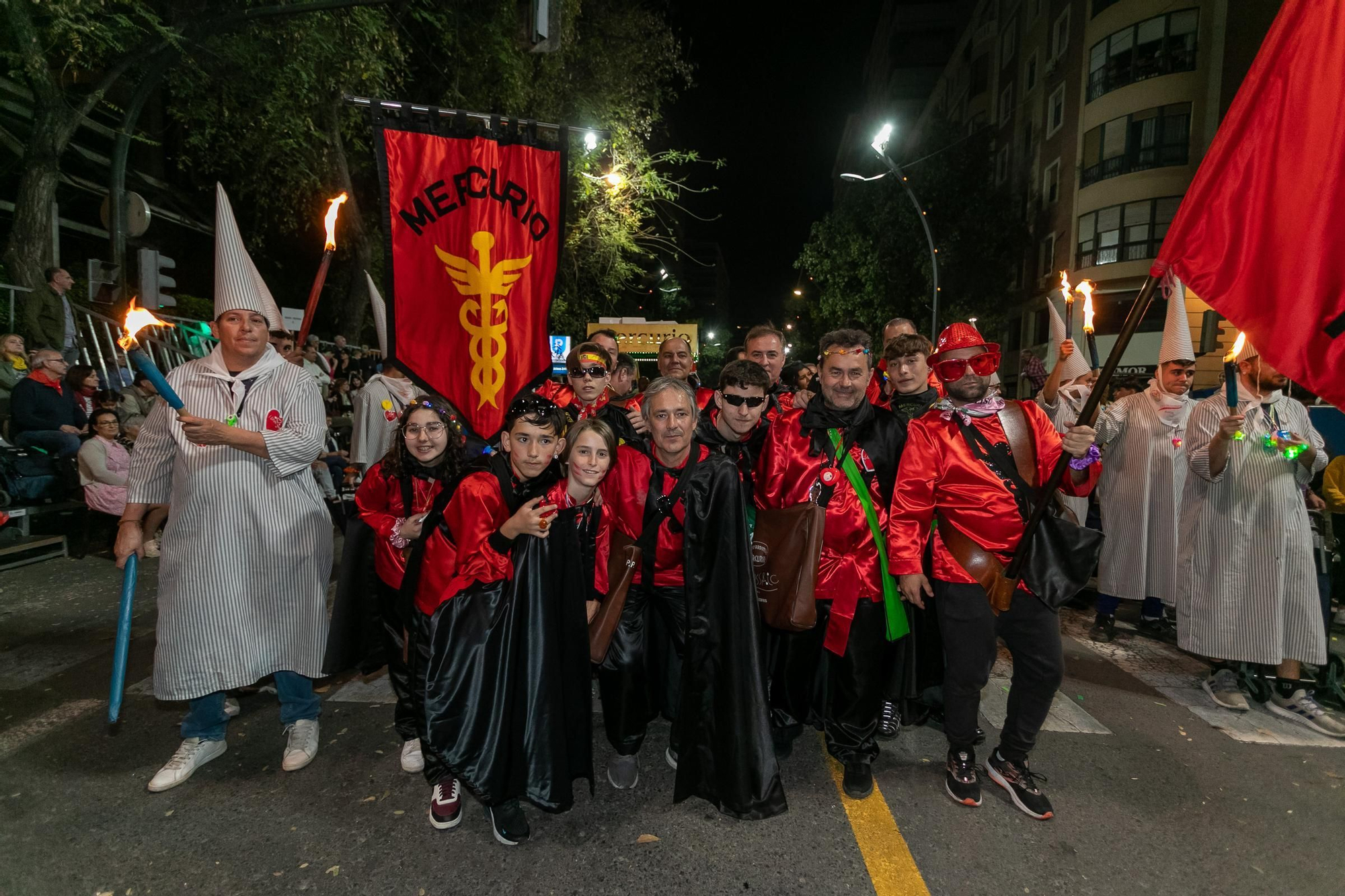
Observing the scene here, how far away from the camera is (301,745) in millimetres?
3529

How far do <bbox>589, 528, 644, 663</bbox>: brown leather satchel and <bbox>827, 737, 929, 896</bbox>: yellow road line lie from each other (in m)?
1.27

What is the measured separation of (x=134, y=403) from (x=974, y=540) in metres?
10.2

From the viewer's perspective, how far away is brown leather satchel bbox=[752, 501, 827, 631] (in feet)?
10.2

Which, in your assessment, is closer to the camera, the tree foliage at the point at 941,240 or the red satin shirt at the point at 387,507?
the red satin shirt at the point at 387,507

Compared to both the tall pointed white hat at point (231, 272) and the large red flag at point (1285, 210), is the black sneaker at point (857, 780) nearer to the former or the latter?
the large red flag at point (1285, 210)

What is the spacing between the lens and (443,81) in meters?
13.5

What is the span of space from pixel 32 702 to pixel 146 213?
502 cm

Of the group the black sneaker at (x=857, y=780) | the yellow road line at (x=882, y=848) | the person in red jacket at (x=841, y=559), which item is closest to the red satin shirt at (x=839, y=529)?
the person in red jacket at (x=841, y=559)

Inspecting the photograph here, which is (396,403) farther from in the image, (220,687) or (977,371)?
(977,371)

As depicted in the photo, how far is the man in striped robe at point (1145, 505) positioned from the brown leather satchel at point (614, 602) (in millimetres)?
4241

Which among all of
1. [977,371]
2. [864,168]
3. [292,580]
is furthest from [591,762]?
[864,168]

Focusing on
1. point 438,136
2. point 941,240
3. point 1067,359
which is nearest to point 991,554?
point 438,136

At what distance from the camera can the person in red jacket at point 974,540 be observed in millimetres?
3129

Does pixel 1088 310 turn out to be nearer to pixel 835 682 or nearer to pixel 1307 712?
pixel 835 682
